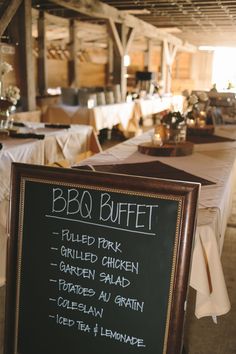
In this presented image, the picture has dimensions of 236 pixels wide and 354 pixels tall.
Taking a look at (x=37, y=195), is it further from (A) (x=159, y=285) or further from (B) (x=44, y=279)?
(A) (x=159, y=285)

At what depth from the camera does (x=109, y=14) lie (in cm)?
658

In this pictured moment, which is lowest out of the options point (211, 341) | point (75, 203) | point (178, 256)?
point (211, 341)

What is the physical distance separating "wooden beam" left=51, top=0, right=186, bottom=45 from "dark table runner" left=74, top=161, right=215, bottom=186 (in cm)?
357

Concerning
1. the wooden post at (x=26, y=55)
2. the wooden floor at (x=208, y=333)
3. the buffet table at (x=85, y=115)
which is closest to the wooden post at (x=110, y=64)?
the buffet table at (x=85, y=115)

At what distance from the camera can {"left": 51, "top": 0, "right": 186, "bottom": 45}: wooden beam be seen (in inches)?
212

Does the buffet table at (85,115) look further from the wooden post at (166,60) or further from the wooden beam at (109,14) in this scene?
the wooden post at (166,60)

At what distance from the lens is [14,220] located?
128 cm

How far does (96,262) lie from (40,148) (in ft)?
6.45

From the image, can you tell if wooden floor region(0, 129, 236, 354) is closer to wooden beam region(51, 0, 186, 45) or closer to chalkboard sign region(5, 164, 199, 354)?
chalkboard sign region(5, 164, 199, 354)

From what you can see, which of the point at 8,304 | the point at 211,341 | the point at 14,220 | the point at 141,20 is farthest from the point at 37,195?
the point at 141,20

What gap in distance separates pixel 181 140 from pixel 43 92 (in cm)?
475

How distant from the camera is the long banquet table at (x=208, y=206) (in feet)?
4.73

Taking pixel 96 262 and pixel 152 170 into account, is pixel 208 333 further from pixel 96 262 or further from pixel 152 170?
pixel 96 262

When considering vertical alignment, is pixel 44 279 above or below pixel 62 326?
above
